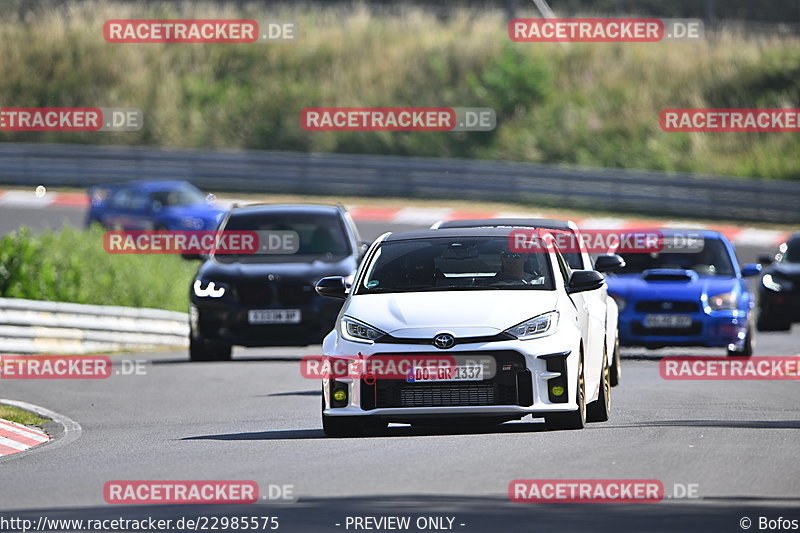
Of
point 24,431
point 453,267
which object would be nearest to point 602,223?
point 453,267

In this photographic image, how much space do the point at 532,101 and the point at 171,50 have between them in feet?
39.6

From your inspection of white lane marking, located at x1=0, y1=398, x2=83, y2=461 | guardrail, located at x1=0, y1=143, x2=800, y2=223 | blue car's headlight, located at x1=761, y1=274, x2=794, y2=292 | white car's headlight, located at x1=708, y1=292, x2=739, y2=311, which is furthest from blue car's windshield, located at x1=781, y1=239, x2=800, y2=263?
white lane marking, located at x1=0, y1=398, x2=83, y2=461

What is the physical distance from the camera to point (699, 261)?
2066cm

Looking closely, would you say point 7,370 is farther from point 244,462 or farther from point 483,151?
point 483,151

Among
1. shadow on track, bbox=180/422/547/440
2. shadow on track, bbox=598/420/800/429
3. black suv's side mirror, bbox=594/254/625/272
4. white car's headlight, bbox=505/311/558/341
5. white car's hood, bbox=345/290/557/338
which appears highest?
black suv's side mirror, bbox=594/254/625/272

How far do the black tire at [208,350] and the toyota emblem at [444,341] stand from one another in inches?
→ 334

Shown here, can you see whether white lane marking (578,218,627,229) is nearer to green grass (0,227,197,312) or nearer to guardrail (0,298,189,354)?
green grass (0,227,197,312)

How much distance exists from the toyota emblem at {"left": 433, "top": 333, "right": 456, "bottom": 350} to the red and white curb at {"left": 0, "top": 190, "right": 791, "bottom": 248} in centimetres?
2294

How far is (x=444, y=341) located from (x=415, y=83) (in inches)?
1517

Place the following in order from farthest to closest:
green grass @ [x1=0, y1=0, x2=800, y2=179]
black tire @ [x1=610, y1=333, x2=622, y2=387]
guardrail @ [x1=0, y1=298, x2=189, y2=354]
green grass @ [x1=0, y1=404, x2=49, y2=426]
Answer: green grass @ [x1=0, y1=0, x2=800, y2=179]
guardrail @ [x1=0, y1=298, x2=189, y2=354]
black tire @ [x1=610, y1=333, x2=622, y2=387]
green grass @ [x1=0, y1=404, x2=49, y2=426]

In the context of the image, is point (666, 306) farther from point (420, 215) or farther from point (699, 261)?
point (420, 215)

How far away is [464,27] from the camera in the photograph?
53906 mm

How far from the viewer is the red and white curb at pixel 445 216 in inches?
1389

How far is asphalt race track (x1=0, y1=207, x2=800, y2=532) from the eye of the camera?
8.59m
